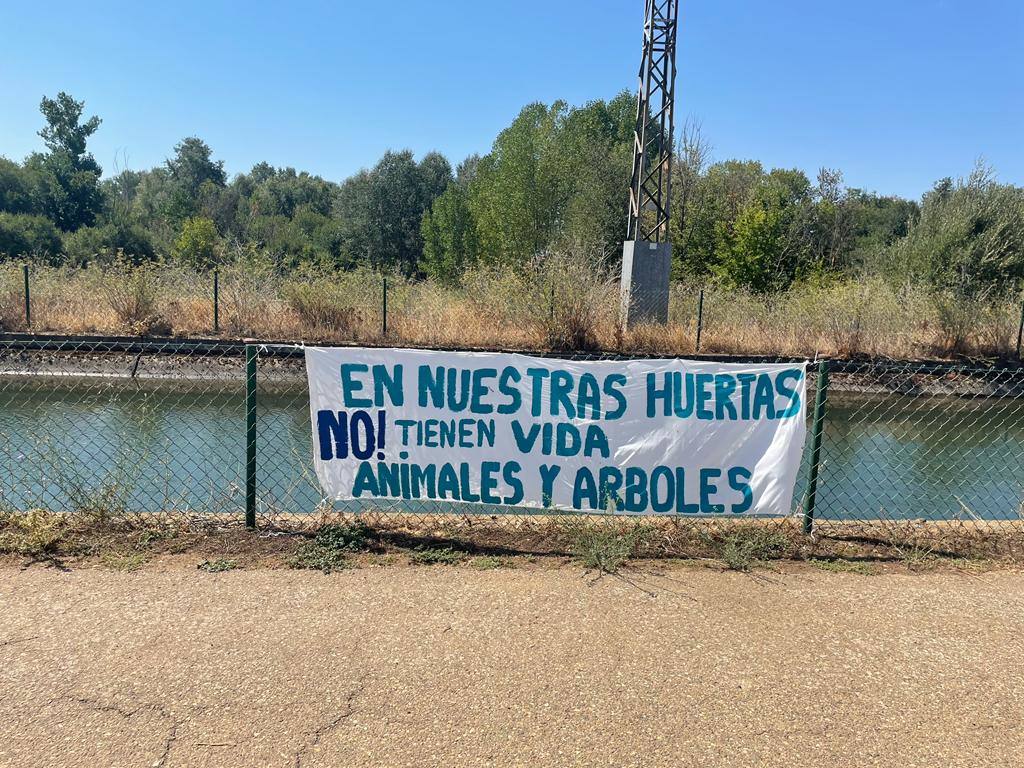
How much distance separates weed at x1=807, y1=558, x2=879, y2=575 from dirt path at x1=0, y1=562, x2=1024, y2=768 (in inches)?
4.5

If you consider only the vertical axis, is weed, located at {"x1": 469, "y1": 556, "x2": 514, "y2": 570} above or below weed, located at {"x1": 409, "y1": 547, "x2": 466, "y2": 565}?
below

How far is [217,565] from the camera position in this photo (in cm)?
438

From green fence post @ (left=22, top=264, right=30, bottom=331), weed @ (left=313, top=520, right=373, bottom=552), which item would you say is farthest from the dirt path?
green fence post @ (left=22, top=264, right=30, bottom=331)

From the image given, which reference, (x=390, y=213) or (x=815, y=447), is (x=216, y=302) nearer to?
(x=815, y=447)

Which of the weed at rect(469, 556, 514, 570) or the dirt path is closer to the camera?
the dirt path

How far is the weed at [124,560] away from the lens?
14.2 feet

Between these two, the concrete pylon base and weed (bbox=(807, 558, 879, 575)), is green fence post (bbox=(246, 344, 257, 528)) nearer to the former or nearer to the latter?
weed (bbox=(807, 558, 879, 575))

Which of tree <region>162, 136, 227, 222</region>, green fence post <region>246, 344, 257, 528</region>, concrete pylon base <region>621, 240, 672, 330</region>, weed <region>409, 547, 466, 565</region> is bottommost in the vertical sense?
weed <region>409, 547, 466, 565</region>

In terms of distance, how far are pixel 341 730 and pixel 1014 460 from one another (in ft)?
38.5

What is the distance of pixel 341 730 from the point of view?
286 centimetres

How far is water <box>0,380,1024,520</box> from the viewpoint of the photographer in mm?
6457

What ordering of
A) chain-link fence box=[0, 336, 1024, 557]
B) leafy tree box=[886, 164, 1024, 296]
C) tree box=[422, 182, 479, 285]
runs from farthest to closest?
tree box=[422, 182, 479, 285] → leafy tree box=[886, 164, 1024, 296] → chain-link fence box=[0, 336, 1024, 557]

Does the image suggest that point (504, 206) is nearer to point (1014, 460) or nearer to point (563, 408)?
point (1014, 460)

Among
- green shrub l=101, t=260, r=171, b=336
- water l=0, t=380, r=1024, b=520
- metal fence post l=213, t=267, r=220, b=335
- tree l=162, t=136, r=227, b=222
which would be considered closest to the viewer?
water l=0, t=380, r=1024, b=520
